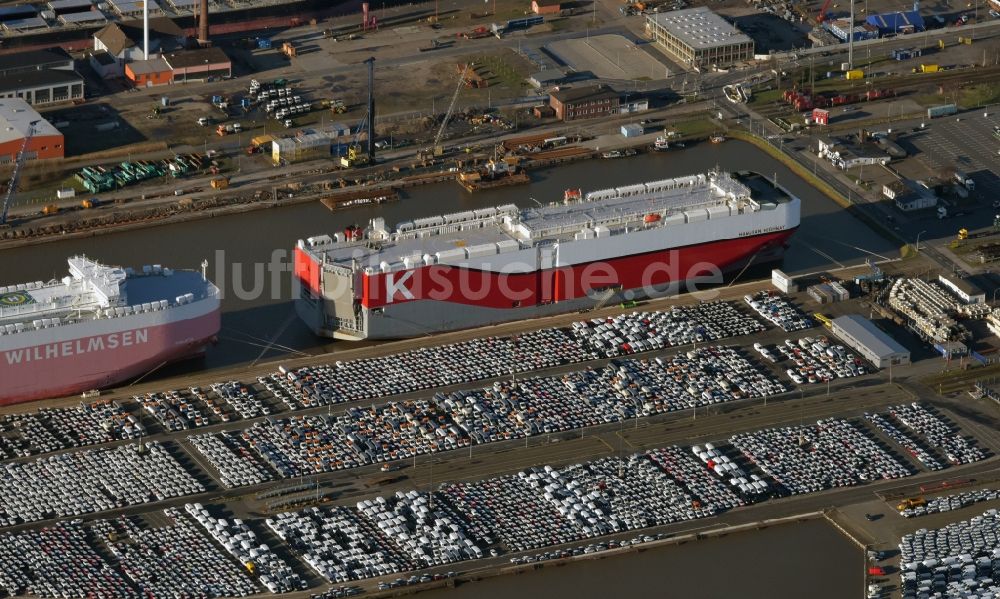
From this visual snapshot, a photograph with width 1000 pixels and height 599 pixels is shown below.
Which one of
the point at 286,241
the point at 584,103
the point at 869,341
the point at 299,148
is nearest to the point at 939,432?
the point at 869,341

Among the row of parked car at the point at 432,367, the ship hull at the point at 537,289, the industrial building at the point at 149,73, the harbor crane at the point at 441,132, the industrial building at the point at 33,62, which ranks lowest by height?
the row of parked car at the point at 432,367

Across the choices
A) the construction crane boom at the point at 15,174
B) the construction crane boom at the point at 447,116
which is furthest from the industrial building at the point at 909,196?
the construction crane boom at the point at 15,174

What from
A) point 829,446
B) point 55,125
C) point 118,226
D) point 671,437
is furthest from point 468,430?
point 55,125

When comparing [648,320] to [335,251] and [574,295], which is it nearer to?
[574,295]

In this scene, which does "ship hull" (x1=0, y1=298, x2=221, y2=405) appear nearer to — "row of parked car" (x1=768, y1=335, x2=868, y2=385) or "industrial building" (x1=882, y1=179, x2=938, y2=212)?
"row of parked car" (x1=768, y1=335, x2=868, y2=385)

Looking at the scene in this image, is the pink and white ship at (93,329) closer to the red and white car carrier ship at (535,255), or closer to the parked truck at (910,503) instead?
the red and white car carrier ship at (535,255)
